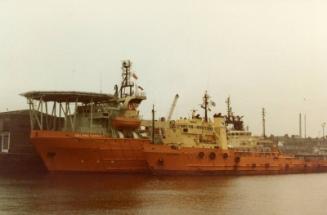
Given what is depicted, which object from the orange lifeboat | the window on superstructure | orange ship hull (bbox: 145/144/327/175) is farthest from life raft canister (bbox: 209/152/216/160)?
the window on superstructure

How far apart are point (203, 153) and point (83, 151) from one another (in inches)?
551

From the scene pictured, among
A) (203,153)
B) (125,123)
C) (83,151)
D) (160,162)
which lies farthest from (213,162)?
(83,151)

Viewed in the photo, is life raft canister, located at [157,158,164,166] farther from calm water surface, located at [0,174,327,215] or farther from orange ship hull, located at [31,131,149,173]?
calm water surface, located at [0,174,327,215]

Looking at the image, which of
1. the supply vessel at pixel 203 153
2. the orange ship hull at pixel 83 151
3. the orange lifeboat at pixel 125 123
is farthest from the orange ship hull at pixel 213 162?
the orange lifeboat at pixel 125 123

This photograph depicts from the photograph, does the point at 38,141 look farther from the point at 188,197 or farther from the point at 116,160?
the point at 188,197

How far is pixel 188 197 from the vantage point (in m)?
37.7

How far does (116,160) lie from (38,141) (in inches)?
332

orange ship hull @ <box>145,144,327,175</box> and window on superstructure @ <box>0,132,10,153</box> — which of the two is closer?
orange ship hull @ <box>145,144,327,175</box>

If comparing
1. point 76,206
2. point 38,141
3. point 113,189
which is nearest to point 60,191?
point 113,189

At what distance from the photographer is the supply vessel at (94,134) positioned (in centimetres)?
5347

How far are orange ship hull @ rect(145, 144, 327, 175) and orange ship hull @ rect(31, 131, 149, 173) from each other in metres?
2.60

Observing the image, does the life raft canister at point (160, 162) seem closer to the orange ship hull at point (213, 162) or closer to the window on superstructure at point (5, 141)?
the orange ship hull at point (213, 162)

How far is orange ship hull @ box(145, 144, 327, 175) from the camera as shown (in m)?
56.1

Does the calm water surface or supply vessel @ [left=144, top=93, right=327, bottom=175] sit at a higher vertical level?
supply vessel @ [left=144, top=93, right=327, bottom=175]
